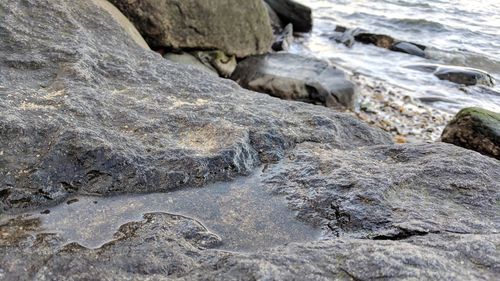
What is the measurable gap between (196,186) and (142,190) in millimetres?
254

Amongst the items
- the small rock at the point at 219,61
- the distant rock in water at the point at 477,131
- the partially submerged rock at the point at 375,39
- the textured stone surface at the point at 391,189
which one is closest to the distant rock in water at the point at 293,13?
the partially submerged rock at the point at 375,39

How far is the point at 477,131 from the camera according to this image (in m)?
5.51

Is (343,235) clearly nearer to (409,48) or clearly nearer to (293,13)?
(409,48)

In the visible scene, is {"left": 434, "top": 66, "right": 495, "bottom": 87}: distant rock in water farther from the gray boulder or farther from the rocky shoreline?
the rocky shoreline

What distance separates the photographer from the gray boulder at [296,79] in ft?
22.0

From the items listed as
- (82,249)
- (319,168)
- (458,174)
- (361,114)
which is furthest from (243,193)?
(361,114)

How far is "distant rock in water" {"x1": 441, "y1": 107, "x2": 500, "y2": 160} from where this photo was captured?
5.38 meters

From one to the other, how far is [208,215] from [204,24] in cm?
477

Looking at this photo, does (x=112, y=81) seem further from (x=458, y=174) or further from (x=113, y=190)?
(x=458, y=174)

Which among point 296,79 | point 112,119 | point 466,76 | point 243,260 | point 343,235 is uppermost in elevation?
point 112,119

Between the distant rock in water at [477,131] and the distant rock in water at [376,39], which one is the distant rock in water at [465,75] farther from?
the distant rock in water at [477,131]

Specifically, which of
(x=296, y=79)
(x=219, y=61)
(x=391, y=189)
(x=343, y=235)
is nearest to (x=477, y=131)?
(x=296, y=79)

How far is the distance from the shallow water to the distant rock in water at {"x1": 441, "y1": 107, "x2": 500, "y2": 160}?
4017 mm

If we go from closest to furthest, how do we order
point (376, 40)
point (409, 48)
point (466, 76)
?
point (466, 76), point (409, 48), point (376, 40)
